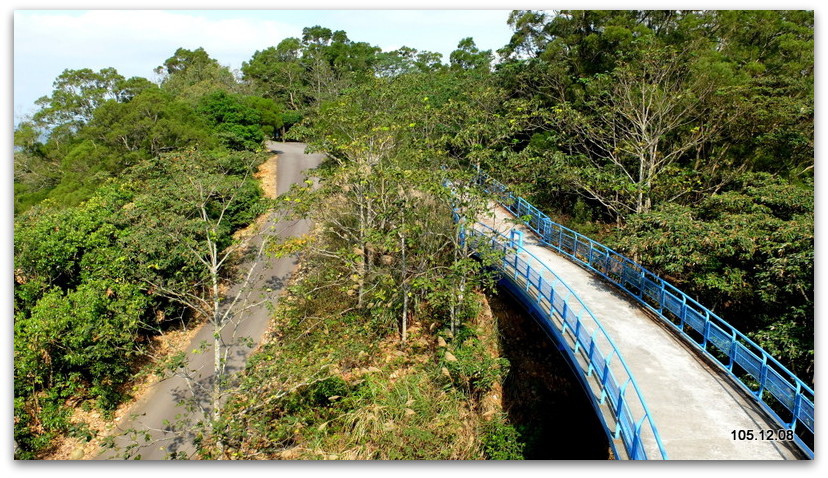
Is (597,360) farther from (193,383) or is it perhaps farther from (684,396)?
(193,383)

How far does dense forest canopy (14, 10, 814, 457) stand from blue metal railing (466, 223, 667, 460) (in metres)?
1.69

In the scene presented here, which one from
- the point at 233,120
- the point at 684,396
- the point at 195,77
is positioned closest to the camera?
the point at 684,396

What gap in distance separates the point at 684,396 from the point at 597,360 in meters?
1.42

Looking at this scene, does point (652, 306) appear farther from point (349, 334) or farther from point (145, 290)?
point (145, 290)

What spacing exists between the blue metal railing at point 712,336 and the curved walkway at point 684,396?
9.6 inches

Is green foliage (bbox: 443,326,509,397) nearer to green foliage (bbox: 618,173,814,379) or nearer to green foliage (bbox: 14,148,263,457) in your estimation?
green foliage (bbox: 618,173,814,379)

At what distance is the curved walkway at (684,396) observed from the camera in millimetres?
7129

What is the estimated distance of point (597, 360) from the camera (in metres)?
8.73

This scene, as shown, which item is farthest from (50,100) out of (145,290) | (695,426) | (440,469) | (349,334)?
(695,426)

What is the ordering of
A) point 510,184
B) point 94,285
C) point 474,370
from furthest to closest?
point 510,184
point 94,285
point 474,370

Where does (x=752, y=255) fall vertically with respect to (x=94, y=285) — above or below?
above

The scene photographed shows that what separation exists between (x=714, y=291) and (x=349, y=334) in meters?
9.23

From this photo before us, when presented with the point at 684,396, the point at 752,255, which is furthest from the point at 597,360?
the point at 752,255

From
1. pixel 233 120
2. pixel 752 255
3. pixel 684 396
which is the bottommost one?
pixel 684 396
